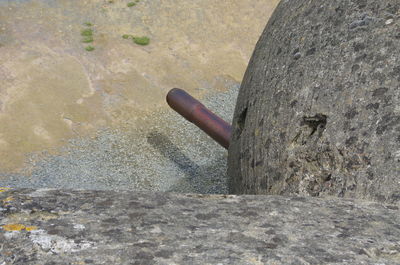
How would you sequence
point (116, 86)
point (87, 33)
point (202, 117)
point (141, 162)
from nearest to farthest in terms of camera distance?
point (202, 117)
point (141, 162)
point (116, 86)
point (87, 33)

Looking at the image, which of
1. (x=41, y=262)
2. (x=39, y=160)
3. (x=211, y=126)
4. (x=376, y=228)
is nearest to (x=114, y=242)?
(x=41, y=262)

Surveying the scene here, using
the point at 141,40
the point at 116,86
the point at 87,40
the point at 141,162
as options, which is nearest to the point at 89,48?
the point at 87,40

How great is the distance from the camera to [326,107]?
475 cm

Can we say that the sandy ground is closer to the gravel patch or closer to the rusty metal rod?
the gravel patch

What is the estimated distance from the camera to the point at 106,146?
1511 cm

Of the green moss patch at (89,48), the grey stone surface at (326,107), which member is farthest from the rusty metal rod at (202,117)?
the green moss patch at (89,48)

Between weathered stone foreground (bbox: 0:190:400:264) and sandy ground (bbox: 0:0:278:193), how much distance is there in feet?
31.9

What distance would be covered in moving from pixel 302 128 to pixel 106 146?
1066 centimetres

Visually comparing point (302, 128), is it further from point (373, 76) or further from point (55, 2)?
point (55, 2)

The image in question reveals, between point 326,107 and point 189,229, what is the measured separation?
1958 mm

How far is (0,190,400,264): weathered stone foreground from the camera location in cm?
299

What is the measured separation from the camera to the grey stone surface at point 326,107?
14.3 ft

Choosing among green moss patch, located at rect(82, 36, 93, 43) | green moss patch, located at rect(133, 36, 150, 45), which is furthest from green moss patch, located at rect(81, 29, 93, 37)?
green moss patch, located at rect(133, 36, 150, 45)

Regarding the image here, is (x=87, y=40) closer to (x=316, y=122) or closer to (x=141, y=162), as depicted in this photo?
(x=141, y=162)
